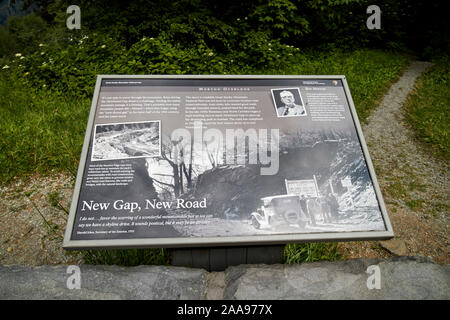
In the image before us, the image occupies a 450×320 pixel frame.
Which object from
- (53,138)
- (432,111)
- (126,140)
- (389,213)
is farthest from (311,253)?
(432,111)

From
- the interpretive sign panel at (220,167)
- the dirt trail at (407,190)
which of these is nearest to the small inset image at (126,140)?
the interpretive sign panel at (220,167)

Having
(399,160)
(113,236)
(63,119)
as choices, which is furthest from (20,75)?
(399,160)

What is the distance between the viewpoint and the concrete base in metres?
1.67

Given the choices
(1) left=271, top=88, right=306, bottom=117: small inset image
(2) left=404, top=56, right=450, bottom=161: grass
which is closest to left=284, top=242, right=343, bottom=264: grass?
(1) left=271, top=88, right=306, bottom=117: small inset image

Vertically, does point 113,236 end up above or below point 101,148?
below

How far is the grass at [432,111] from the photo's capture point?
15.5ft

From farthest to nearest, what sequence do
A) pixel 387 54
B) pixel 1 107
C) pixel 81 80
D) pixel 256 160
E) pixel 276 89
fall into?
1. pixel 387 54
2. pixel 81 80
3. pixel 1 107
4. pixel 276 89
5. pixel 256 160

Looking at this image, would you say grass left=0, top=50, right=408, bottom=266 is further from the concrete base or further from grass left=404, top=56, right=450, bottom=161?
grass left=404, top=56, right=450, bottom=161

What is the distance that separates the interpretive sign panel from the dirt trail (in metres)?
1.18

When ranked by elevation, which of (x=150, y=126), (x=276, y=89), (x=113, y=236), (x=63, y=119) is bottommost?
(x=63, y=119)

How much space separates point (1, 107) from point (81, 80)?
138cm

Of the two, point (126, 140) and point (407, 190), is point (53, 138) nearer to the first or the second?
point (126, 140)

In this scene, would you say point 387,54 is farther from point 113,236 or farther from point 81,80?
point 113,236

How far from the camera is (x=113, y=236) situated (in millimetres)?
1661
